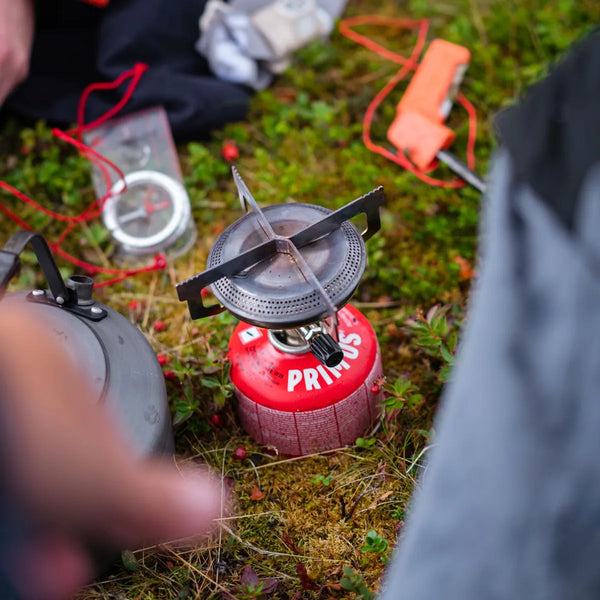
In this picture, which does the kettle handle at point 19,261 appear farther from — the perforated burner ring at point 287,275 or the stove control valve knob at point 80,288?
the perforated burner ring at point 287,275

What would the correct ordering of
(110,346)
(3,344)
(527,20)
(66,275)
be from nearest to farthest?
(3,344), (110,346), (66,275), (527,20)

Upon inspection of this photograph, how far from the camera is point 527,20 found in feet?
8.48

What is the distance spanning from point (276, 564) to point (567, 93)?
1128 millimetres

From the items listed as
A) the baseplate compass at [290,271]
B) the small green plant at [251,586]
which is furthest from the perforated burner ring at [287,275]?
the small green plant at [251,586]

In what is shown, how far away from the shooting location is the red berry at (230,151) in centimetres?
226

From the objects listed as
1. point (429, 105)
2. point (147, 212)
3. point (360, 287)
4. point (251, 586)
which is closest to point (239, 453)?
point (251, 586)

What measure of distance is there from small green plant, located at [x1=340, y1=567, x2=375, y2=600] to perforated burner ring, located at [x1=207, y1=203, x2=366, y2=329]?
0.53m

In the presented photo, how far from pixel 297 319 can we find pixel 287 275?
11cm

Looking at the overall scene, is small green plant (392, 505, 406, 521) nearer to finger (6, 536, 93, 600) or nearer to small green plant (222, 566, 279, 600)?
small green plant (222, 566, 279, 600)

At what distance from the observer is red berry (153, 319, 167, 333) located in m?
1.89

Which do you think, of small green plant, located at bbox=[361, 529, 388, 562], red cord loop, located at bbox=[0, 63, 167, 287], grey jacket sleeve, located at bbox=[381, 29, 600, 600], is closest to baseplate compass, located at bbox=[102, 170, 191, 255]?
red cord loop, located at bbox=[0, 63, 167, 287]

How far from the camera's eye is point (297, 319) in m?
1.21

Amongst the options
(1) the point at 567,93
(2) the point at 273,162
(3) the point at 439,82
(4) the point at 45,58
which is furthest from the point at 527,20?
(1) the point at 567,93

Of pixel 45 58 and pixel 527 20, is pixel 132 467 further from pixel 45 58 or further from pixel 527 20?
pixel 527 20
